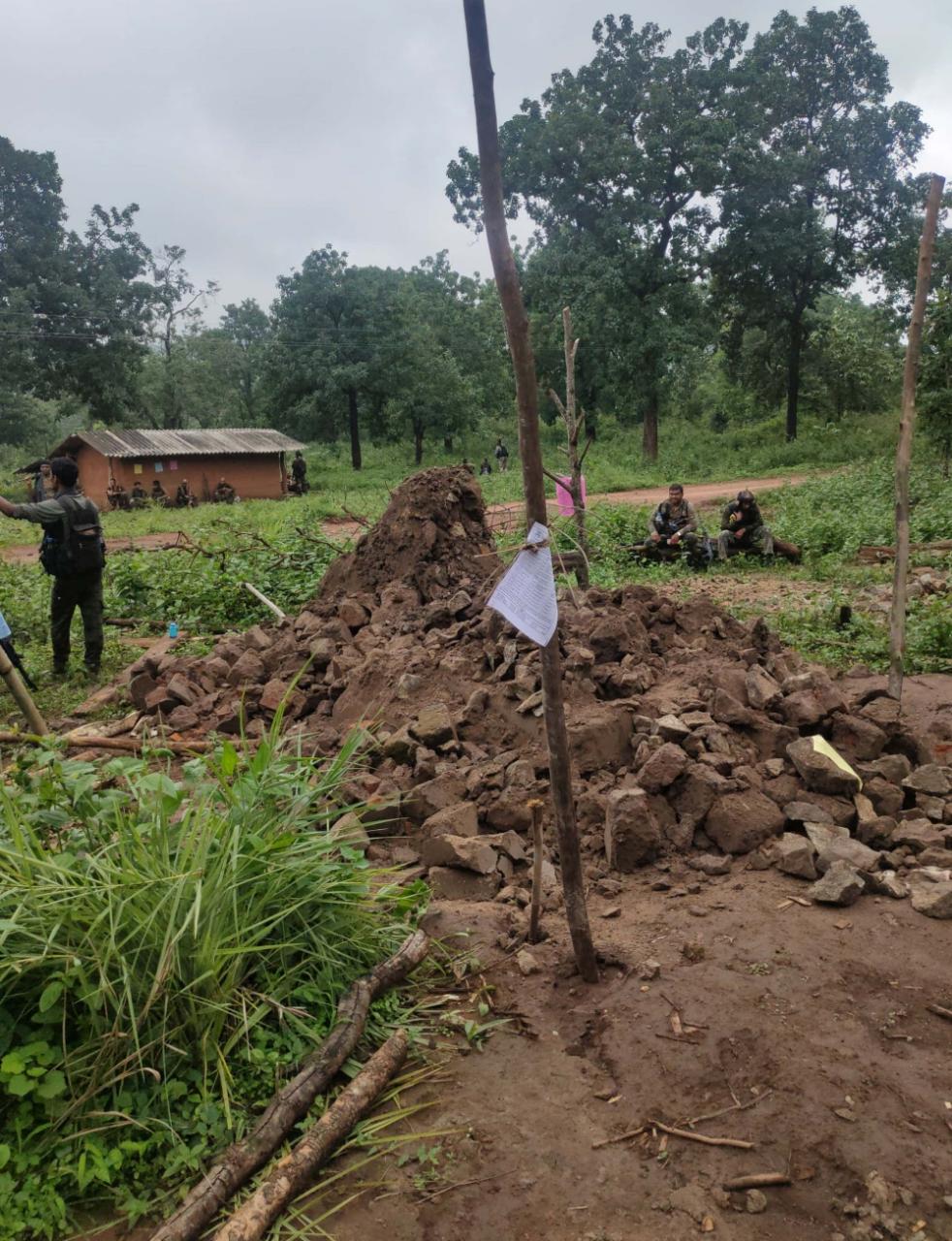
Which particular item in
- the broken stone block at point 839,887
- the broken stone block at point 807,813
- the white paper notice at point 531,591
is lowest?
the broken stone block at point 839,887

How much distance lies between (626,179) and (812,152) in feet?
16.4

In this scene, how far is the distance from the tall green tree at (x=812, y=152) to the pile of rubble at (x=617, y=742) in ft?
73.9

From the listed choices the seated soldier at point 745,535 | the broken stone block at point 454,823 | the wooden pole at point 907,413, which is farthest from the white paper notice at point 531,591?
the seated soldier at point 745,535

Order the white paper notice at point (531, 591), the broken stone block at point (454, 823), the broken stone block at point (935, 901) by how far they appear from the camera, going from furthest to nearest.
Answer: the broken stone block at point (454, 823), the broken stone block at point (935, 901), the white paper notice at point (531, 591)

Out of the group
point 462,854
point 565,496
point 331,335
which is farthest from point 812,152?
point 462,854

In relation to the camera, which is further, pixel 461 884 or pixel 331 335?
pixel 331 335

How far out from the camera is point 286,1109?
8.15ft

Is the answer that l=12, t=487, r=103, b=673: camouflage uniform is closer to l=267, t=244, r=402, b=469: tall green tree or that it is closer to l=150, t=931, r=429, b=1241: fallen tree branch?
l=150, t=931, r=429, b=1241: fallen tree branch

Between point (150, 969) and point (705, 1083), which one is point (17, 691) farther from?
point (705, 1083)

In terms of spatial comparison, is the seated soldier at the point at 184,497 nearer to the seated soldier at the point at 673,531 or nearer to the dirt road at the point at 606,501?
the dirt road at the point at 606,501

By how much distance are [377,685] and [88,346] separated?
1186 inches

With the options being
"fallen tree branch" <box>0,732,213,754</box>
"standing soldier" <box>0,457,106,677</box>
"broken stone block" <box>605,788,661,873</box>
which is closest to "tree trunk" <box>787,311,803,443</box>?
"standing soldier" <box>0,457,106,677</box>

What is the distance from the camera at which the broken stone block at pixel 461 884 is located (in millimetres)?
3799

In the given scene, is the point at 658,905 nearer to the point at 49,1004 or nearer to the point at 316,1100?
the point at 316,1100
